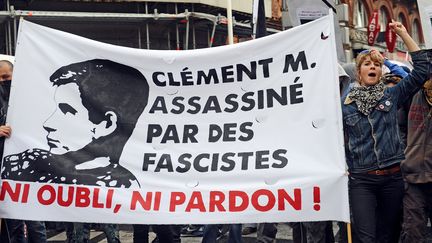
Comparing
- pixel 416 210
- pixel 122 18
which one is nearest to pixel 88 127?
pixel 416 210

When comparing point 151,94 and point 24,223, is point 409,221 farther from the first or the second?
point 24,223

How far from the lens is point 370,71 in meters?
5.12

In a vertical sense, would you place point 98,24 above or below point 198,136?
above

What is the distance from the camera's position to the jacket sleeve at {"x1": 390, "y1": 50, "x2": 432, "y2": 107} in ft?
16.5

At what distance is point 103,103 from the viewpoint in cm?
527

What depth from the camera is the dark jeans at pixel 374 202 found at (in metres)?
4.93

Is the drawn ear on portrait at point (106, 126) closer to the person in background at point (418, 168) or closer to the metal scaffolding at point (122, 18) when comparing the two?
the person in background at point (418, 168)

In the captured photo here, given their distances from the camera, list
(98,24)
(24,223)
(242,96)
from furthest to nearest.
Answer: (98,24) → (24,223) → (242,96)

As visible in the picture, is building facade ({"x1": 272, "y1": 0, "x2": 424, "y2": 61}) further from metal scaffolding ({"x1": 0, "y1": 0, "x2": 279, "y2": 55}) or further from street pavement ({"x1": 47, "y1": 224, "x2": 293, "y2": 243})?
street pavement ({"x1": 47, "y1": 224, "x2": 293, "y2": 243})

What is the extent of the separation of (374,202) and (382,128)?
505mm

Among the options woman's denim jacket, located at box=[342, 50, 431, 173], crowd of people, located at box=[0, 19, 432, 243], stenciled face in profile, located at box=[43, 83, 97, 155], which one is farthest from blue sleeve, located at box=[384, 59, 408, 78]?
stenciled face in profile, located at box=[43, 83, 97, 155]

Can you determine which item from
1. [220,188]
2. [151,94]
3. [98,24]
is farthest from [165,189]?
[98,24]

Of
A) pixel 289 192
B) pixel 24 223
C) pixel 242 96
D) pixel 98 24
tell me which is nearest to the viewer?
pixel 289 192

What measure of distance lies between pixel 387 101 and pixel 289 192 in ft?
3.08
